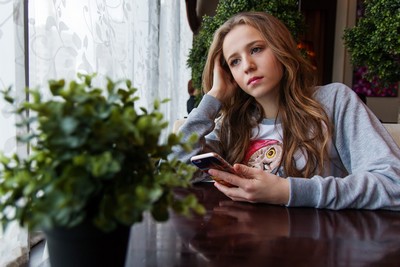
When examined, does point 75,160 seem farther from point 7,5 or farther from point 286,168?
point 286,168

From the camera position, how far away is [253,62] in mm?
1203

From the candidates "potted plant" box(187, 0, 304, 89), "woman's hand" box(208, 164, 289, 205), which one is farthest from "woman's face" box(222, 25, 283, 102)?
"potted plant" box(187, 0, 304, 89)

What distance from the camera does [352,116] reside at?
1.12 m

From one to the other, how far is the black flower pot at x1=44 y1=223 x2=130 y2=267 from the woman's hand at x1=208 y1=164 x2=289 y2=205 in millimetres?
515

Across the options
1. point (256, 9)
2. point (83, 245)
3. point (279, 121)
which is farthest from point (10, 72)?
point (256, 9)

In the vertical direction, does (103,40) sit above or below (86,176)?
above

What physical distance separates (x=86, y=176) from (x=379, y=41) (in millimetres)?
1909

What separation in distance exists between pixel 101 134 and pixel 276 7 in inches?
68.5

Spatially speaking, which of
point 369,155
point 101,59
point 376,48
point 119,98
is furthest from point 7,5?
point 376,48

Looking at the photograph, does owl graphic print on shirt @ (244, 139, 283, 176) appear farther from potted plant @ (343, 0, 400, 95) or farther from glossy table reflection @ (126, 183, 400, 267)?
potted plant @ (343, 0, 400, 95)

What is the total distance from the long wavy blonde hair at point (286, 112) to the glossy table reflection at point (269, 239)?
365mm

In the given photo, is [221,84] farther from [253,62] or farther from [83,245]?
[83,245]

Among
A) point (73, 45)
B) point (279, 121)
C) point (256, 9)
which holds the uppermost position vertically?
point (256, 9)

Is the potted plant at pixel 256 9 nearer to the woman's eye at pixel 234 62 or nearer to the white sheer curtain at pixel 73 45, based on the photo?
the white sheer curtain at pixel 73 45
